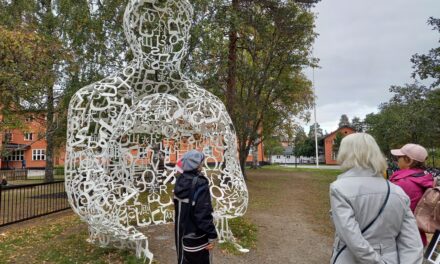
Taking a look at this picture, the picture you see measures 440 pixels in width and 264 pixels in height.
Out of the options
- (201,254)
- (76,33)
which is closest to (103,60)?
(76,33)

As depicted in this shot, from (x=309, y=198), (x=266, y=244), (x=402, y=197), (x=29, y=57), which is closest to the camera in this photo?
(x=402, y=197)

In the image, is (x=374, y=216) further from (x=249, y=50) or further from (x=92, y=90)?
(x=249, y=50)

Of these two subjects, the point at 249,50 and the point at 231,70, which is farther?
the point at 249,50

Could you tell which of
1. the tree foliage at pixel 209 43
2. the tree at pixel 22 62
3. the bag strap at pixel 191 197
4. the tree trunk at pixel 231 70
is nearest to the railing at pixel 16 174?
the tree foliage at pixel 209 43

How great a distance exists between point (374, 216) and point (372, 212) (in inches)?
1.0

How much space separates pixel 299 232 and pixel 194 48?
7.19 meters

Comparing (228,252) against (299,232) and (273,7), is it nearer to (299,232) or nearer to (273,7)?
(299,232)

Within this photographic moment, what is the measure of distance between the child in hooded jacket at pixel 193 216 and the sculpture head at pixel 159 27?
3592mm

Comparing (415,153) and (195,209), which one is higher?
(415,153)

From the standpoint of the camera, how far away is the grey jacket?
2.13 metres

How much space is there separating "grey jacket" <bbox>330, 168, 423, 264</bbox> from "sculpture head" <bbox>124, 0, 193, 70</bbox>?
511cm

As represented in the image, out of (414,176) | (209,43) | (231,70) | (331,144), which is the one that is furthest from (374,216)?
(331,144)

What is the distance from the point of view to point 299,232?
7879 millimetres

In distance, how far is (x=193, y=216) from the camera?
344 centimetres
